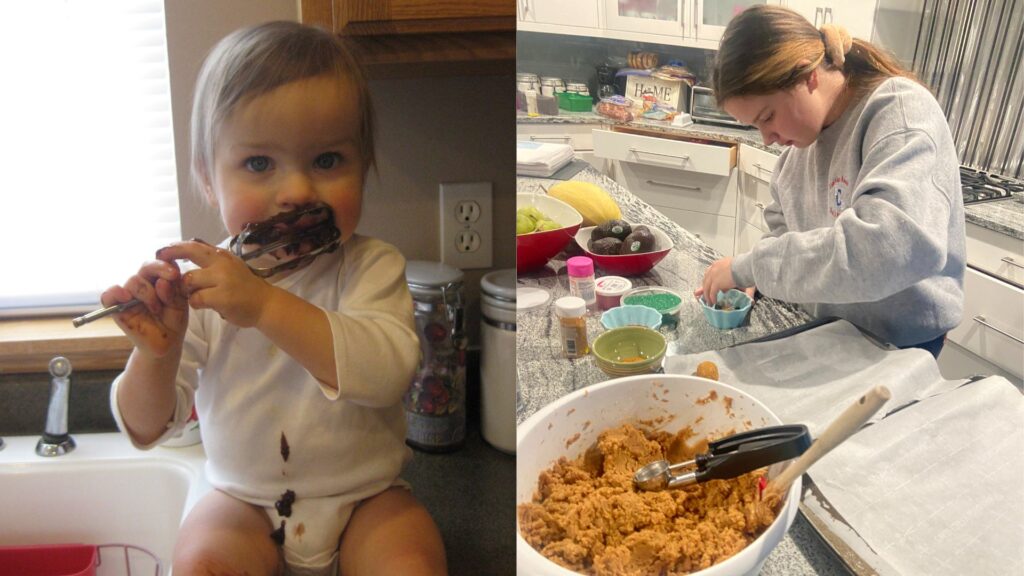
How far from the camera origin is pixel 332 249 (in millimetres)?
477

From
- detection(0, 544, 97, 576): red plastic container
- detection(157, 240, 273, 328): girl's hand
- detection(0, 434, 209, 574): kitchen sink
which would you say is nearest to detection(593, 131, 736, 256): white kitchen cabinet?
detection(157, 240, 273, 328): girl's hand

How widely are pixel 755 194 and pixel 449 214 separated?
63 cm

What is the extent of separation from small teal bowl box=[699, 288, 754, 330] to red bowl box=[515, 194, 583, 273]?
0.04 meters

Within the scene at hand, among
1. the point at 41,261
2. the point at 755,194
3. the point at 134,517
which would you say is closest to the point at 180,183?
the point at 41,261

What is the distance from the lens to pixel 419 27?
505 mm

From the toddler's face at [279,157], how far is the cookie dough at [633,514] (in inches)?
11.1

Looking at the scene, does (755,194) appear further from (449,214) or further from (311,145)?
(449,214)

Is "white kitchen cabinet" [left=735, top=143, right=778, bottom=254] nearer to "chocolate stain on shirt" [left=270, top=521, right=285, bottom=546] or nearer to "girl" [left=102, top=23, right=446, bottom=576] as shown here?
"girl" [left=102, top=23, right=446, bottom=576]

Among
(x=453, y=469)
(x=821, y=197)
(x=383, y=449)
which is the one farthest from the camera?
(x=453, y=469)

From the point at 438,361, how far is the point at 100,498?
358 millimetres

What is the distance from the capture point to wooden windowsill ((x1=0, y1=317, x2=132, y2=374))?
0.76 m

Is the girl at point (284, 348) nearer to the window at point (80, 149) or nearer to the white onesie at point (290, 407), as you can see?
the white onesie at point (290, 407)

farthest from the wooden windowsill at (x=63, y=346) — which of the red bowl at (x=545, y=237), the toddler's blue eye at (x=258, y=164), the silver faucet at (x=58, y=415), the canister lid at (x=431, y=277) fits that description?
the red bowl at (x=545, y=237)

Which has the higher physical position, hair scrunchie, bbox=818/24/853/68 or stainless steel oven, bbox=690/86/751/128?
hair scrunchie, bbox=818/24/853/68
